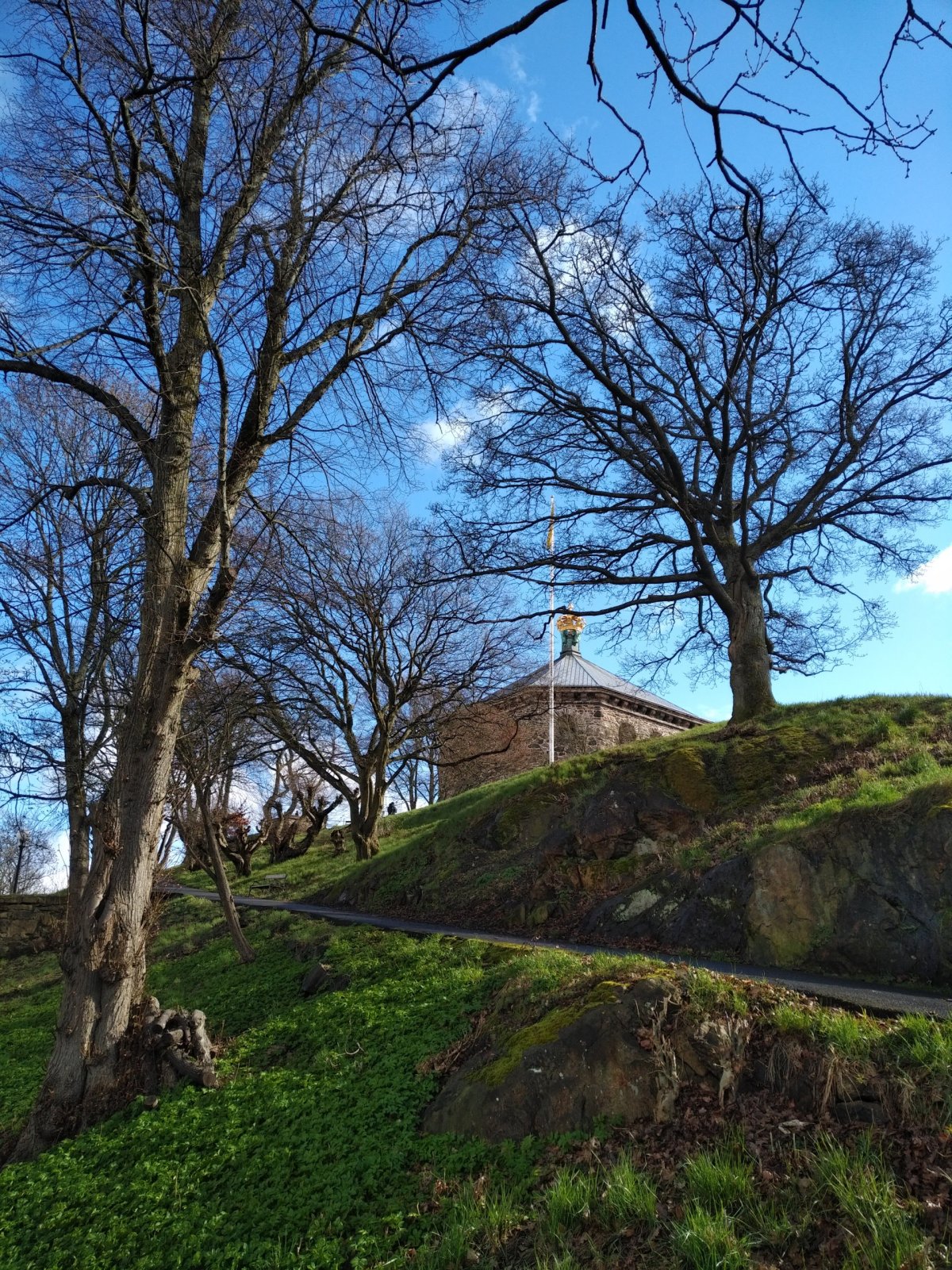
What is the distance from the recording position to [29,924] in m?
21.5

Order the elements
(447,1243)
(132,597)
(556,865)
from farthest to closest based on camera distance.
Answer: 1. (556,865)
2. (132,597)
3. (447,1243)

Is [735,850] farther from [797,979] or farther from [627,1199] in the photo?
[627,1199]

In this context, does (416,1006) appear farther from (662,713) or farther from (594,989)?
(662,713)

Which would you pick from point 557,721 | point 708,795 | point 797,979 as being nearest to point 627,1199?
point 797,979

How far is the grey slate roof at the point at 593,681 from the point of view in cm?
3800

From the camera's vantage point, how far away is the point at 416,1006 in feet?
24.1

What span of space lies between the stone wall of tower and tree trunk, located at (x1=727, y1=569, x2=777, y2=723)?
343 inches

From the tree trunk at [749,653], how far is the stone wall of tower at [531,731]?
872 centimetres

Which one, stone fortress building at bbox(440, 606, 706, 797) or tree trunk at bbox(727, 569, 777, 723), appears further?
stone fortress building at bbox(440, 606, 706, 797)

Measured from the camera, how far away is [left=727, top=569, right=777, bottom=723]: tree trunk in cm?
1377

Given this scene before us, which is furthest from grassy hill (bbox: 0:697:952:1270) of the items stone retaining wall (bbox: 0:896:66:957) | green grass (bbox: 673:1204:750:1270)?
stone retaining wall (bbox: 0:896:66:957)

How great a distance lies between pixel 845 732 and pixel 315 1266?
1023 cm

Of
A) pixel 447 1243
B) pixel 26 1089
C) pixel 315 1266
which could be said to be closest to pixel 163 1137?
pixel 315 1266

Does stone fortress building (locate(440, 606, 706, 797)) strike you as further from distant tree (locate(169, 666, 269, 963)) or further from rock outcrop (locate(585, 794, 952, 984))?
rock outcrop (locate(585, 794, 952, 984))
